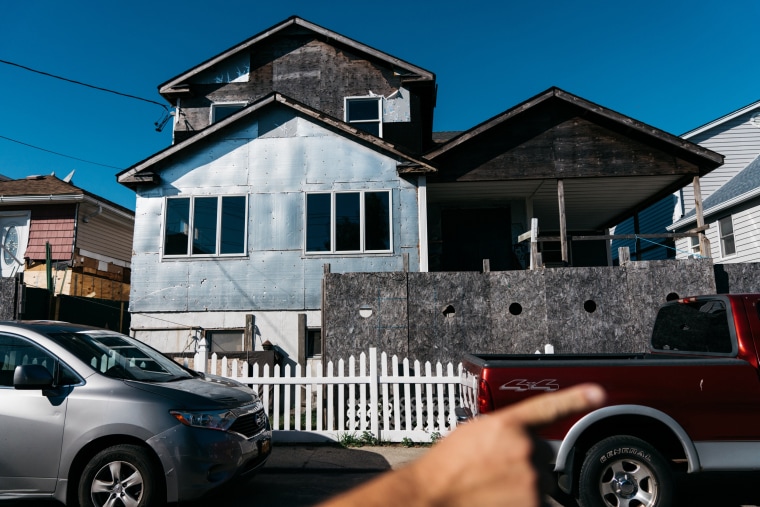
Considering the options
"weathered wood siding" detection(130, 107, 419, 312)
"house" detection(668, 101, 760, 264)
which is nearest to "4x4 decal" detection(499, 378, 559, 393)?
"weathered wood siding" detection(130, 107, 419, 312)

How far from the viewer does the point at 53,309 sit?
42.8ft

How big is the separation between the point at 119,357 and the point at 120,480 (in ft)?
4.49

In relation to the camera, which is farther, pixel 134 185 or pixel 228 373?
pixel 134 185

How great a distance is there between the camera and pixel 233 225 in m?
12.4

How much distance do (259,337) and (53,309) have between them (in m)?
5.25

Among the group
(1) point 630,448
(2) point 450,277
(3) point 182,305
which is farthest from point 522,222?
(1) point 630,448

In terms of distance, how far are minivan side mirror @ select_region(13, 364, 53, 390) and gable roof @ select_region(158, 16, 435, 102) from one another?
11973 mm

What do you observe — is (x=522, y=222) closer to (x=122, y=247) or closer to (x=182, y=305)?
(x=182, y=305)

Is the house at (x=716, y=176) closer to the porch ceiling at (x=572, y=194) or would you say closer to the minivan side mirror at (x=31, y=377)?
the porch ceiling at (x=572, y=194)

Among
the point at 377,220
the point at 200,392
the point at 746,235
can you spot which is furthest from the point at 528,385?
the point at 746,235

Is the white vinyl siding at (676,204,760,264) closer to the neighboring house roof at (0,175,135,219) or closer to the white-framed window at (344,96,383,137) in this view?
the white-framed window at (344,96,383,137)

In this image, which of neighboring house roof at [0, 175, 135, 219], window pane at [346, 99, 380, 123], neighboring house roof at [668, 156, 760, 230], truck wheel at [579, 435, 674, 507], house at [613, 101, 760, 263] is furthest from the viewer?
house at [613, 101, 760, 263]

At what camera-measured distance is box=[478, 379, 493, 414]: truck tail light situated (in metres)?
4.57

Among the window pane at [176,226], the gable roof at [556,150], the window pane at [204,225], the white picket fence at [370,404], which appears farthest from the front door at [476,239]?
the white picket fence at [370,404]
